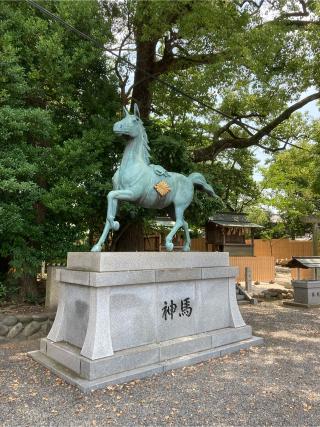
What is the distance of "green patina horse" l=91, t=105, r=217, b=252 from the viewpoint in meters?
5.53

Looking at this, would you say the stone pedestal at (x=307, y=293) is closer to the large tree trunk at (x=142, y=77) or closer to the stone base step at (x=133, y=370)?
the stone base step at (x=133, y=370)

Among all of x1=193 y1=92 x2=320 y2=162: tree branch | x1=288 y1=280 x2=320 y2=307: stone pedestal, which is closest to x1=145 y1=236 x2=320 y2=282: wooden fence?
x1=288 y1=280 x2=320 y2=307: stone pedestal

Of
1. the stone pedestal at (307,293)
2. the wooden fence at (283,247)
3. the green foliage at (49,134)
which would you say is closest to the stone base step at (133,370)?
the green foliage at (49,134)

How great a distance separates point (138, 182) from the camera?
5723 millimetres

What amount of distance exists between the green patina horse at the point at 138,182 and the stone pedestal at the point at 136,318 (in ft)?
1.90

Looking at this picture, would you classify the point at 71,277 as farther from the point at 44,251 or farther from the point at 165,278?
the point at 44,251

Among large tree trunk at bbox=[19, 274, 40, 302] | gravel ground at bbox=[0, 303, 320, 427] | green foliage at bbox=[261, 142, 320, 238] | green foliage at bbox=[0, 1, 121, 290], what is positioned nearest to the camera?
gravel ground at bbox=[0, 303, 320, 427]

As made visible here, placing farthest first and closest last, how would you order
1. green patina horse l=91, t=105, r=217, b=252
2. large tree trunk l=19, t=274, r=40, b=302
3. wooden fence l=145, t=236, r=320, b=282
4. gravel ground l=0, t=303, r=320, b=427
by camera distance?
wooden fence l=145, t=236, r=320, b=282
large tree trunk l=19, t=274, r=40, b=302
green patina horse l=91, t=105, r=217, b=252
gravel ground l=0, t=303, r=320, b=427

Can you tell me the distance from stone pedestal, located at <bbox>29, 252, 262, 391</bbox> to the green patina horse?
0.58 metres

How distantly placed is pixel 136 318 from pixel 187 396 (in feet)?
4.68

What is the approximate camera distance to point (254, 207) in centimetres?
2653

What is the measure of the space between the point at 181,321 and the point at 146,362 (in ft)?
3.42

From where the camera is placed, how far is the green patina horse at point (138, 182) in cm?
553

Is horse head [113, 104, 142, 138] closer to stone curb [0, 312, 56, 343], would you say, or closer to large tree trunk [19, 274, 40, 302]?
stone curb [0, 312, 56, 343]
